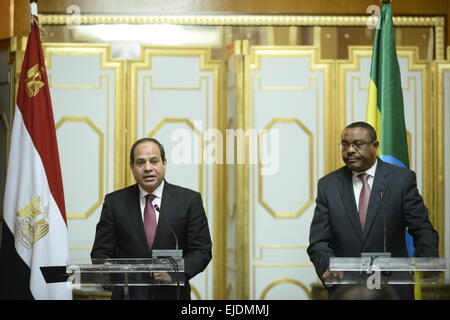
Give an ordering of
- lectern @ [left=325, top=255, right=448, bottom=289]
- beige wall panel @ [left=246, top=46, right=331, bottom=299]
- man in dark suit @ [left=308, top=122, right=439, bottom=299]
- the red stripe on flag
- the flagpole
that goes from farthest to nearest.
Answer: beige wall panel @ [left=246, top=46, right=331, bottom=299] < the flagpole < the red stripe on flag < man in dark suit @ [left=308, top=122, right=439, bottom=299] < lectern @ [left=325, top=255, right=448, bottom=289]

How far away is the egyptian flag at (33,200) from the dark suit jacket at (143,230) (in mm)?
731

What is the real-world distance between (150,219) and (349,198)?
43.6 inches

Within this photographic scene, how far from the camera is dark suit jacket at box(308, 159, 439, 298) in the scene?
4324 millimetres

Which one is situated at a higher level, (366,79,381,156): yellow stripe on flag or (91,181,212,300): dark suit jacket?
(366,79,381,156): yellow stripe on flag

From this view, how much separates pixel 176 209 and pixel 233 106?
1767 millimetres

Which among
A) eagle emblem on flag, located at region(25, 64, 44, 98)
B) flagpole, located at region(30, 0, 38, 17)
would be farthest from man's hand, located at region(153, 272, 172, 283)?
flagpole, located at region(30, 0, 38, 17)

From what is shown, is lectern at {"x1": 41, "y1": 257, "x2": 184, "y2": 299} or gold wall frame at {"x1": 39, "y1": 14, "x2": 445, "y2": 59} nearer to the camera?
lectern at {"x1": 41, "y1": 257, "x2": 184, "y2": 299}

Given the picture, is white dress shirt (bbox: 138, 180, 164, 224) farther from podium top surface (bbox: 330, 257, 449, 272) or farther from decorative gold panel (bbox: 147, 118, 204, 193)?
decorative gold panel (bbox: 147, 118, 204, 193)

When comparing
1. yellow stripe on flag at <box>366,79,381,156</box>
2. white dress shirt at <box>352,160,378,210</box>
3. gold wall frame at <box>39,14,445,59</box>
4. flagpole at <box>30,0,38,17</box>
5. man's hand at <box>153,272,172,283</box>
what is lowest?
man's hand at <box>153,272,172,283</box>

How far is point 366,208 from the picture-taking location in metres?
4.41

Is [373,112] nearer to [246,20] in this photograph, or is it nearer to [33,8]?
[246,20]

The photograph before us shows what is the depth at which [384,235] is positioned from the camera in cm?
431

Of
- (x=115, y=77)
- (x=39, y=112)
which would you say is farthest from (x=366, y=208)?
(x=115, y=77)
